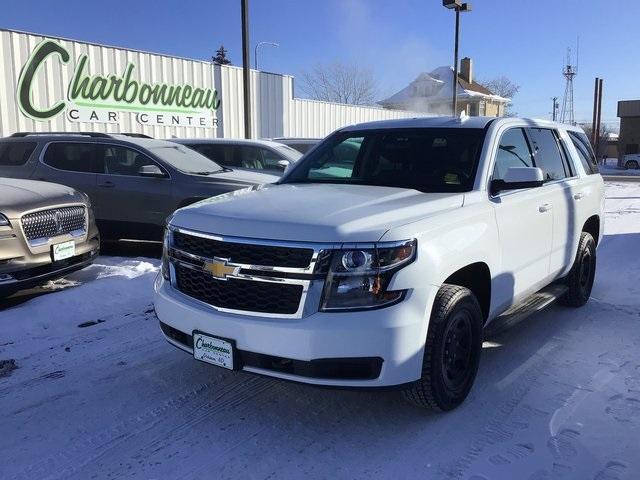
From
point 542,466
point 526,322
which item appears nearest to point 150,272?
point 526,322

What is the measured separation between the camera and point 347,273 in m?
2.98

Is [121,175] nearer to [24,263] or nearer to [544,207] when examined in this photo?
[24,263]

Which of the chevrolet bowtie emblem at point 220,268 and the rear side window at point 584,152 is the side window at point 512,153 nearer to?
the rear side window at point 584,152

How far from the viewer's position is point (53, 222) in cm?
606

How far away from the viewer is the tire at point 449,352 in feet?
10.6

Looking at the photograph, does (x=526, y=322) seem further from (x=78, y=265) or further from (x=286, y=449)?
(x=78, y=265)

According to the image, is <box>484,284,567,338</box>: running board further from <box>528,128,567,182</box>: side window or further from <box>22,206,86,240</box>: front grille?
<box>22,206,86,240</box>: front grille

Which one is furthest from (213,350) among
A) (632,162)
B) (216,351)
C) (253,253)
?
(632,162)

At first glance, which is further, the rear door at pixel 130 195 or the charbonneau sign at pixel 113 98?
the charbonneau sign at pixel 113 98

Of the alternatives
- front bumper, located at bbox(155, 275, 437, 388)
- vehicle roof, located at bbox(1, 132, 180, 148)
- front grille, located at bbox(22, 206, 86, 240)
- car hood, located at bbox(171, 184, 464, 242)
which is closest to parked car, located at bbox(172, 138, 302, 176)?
vehicle roof, located at bbox(1, 132, 180, 148)

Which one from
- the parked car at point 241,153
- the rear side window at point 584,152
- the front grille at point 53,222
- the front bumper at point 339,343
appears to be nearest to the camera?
the front bumper at point 339,343

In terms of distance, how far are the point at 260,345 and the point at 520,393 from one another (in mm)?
1837

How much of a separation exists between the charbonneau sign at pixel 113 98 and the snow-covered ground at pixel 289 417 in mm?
10417

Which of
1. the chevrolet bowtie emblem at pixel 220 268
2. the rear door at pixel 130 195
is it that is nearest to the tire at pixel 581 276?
the chevrolet bowtie emblem at pixel 220 268
